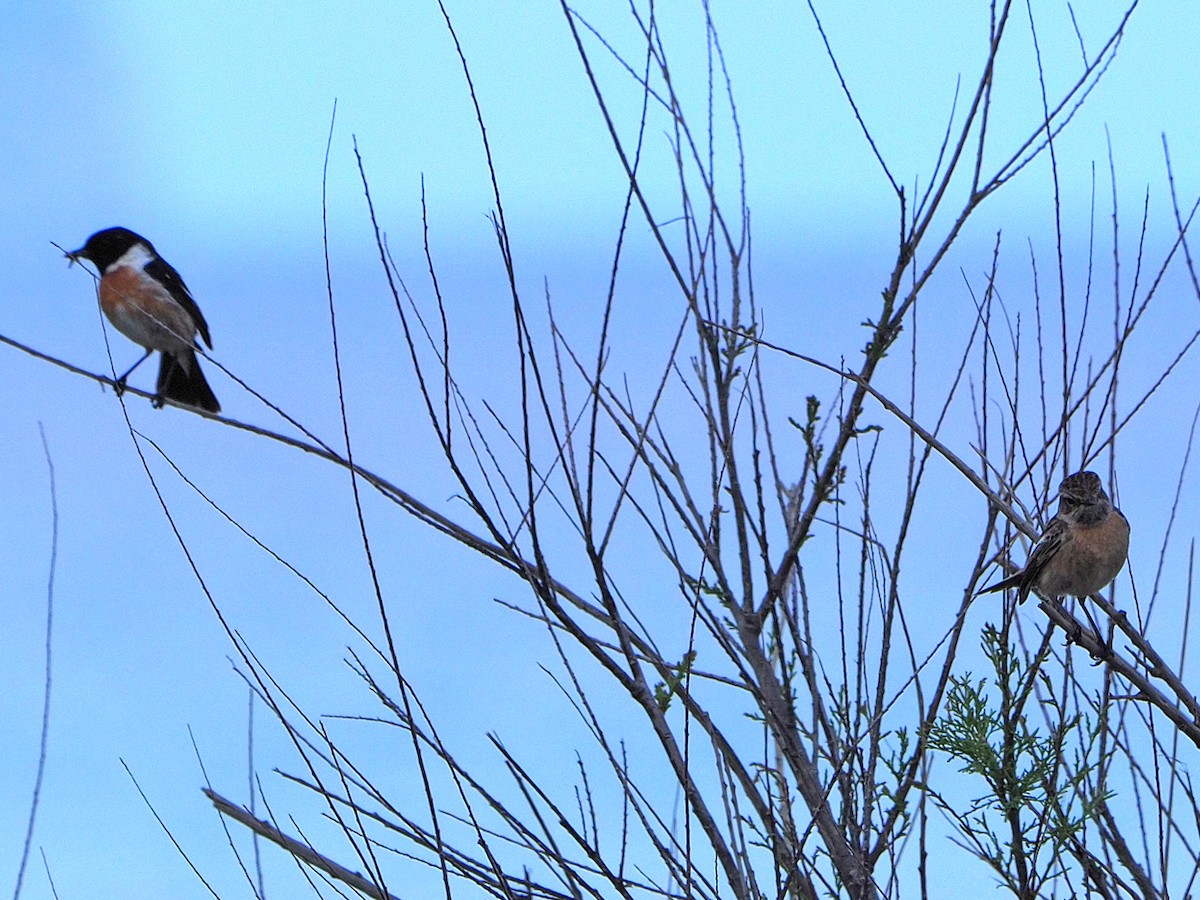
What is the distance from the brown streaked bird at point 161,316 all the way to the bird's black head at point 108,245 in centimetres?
7

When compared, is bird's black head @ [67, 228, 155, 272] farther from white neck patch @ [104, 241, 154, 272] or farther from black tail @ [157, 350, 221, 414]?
black tail @ [157, 350, 221, 414]

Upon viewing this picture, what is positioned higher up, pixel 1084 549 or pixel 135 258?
pixel 135 258

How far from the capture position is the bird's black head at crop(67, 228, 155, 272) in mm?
8406

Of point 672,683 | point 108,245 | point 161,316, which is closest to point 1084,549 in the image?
point 672,683

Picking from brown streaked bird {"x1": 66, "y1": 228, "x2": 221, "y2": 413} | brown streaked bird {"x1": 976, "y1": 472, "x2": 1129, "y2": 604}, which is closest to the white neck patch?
brown streaked bird {"x1": 66, "y1": 228, "x2": 221, "y2": 413}

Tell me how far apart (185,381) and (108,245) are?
1406 mm

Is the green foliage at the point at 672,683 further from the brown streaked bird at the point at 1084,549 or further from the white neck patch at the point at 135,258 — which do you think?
the white neck patch at the point at 135,258

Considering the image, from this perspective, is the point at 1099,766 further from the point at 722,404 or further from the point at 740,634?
the point at 722,404

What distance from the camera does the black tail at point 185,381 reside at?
7652mm

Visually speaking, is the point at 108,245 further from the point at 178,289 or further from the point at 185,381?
the point at 185,381

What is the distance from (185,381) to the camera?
25.2ft

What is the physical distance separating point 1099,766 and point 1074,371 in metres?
0.98

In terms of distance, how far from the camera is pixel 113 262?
27.4 ft

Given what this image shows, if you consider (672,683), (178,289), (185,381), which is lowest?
(672,683)
